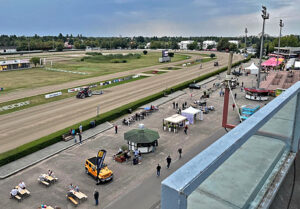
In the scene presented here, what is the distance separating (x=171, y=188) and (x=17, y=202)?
15844mm

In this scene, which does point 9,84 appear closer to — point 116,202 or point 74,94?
point 74,94

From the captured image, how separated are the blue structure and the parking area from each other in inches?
374

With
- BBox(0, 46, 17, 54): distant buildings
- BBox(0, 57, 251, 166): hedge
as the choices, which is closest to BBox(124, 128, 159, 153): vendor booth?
BBox(0, 57, 251, 166): hedge

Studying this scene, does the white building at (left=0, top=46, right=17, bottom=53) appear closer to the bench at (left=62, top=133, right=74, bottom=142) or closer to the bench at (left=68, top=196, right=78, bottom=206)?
the bench at (left=62, top=133, right=74, bottom=142)

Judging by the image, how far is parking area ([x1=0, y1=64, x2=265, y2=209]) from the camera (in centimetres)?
1728

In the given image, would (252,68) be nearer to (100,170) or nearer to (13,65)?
(100,170)

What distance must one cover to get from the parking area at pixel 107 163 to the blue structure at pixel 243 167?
31.2 feet

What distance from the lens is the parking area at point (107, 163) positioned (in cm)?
1728

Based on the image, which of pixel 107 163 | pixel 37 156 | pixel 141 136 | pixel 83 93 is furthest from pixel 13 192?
pixel 83 93

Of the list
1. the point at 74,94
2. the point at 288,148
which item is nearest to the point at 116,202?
the point at 288,148

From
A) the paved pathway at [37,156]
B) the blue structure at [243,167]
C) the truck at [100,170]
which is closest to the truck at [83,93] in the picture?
the paved pathway at [37,156]

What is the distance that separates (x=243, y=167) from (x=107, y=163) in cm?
1376

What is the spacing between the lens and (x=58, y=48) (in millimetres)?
160500

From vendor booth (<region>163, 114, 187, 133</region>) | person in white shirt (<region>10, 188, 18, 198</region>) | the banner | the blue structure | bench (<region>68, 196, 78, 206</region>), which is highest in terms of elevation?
the blue structure
